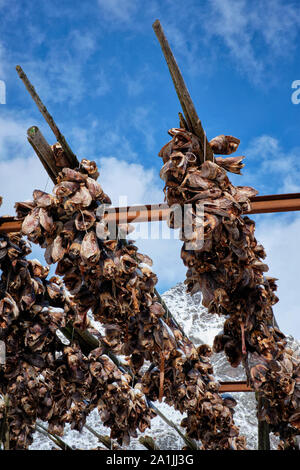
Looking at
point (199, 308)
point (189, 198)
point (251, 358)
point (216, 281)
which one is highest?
point (199, 308)

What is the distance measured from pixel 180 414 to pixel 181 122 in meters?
9.86

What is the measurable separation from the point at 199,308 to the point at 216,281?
939cm

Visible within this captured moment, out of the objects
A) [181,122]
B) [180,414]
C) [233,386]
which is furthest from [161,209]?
[180,414]

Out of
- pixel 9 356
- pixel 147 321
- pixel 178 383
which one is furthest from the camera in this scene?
pixel 178 383

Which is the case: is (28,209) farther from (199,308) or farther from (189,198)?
(199,308)

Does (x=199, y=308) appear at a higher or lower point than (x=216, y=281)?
higher

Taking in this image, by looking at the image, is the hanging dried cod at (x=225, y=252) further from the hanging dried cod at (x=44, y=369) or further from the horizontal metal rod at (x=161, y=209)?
the hanging dried cod at (x=44, y=369)

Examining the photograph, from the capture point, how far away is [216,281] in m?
2.65

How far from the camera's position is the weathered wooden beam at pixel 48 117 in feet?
8.09

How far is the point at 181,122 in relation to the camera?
2465 millimetres

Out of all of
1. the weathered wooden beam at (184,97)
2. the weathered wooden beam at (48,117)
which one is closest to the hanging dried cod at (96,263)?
the weathered wooden beam at (48,117)

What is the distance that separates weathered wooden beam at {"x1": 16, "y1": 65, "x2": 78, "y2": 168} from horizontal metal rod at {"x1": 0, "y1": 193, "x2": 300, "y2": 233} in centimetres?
36

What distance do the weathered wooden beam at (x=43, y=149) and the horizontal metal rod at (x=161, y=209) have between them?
1.25 ft
